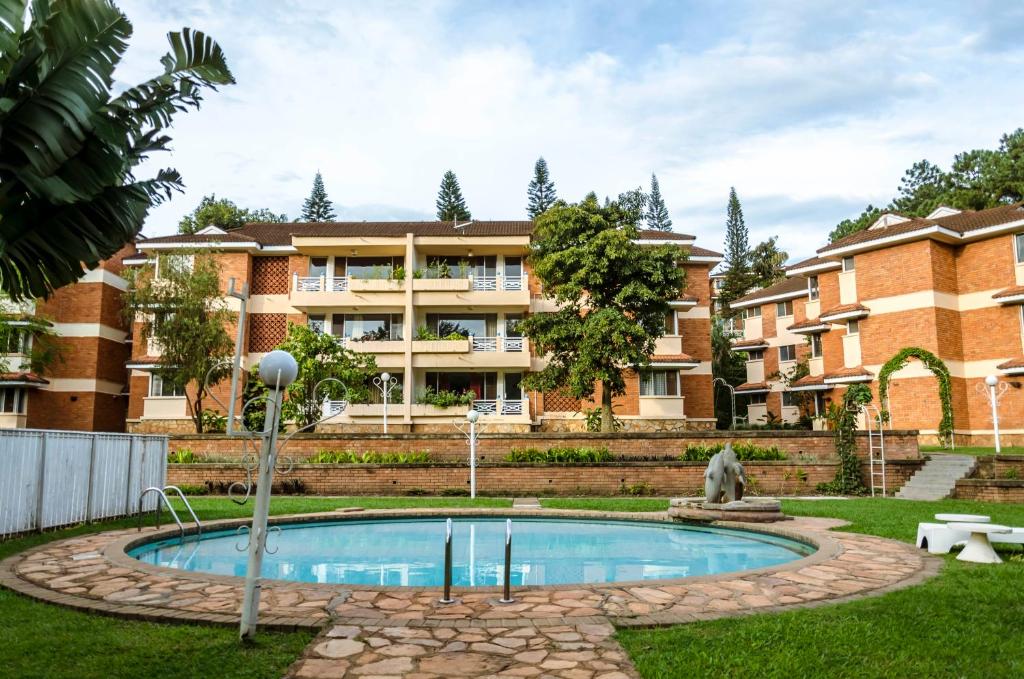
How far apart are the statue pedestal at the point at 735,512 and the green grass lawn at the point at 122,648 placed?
9.32 meters

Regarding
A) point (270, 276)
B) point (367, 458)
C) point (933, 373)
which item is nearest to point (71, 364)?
point (270, 276)

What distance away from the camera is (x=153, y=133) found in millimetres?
5418

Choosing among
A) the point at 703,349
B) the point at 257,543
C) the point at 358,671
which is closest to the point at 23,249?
the point at 257,543

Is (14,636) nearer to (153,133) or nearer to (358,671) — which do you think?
(358,671)

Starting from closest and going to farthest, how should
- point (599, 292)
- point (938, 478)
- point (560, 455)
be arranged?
point (938, 478), point (560, 455), point (599, 292)

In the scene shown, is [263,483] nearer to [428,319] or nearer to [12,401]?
[428,319]

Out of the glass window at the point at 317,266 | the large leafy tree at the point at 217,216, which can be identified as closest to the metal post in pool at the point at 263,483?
the glass window at the point at 317,266

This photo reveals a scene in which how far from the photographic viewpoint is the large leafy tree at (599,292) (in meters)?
23.6

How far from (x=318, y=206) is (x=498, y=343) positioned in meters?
30.6

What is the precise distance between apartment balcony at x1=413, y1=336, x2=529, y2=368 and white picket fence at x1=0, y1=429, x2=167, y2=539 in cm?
1629

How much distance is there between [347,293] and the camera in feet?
101

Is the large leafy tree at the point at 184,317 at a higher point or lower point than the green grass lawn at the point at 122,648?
higher

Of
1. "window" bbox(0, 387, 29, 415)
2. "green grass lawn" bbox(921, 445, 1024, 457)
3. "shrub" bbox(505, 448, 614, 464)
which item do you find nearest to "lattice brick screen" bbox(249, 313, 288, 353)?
"window" bbox(0, 387, 29, 415)

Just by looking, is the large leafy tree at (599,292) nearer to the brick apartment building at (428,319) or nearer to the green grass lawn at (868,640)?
the brick apartment building at (428,319)
